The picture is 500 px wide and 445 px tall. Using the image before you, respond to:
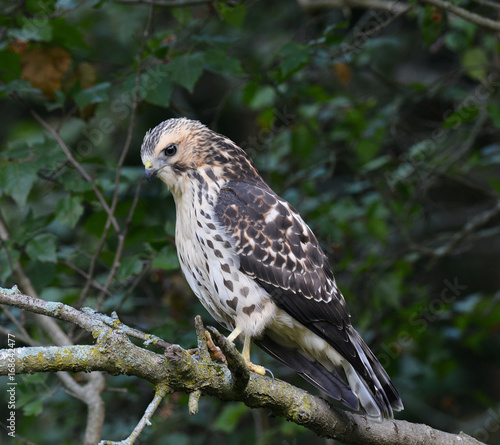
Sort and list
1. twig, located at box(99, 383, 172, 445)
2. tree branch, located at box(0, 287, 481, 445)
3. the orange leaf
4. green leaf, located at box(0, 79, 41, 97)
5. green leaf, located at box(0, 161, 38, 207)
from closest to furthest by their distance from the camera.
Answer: twig, located at box(99, 383, 172, 445)
tree branch, located at box(0, 287, 481, 445)
green leaf, located at box(0, 161, 38, 207)
green leaf, located at box(0, 79, 41, 97)
the orange leaf

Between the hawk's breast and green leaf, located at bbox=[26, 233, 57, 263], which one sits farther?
green leaf, located at bbox=[26, 233, 57, 263]

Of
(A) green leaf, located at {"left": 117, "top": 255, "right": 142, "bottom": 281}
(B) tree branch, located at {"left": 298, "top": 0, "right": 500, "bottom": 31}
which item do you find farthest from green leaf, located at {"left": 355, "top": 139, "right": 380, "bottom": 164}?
(A) green leaf, located at {"left": 117, "top": 255, "right": 142, "bottom": 281}

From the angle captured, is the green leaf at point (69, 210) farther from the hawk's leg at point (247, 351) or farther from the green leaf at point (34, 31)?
the hawk's leg at point (247, 351)

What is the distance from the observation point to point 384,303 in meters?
5.94

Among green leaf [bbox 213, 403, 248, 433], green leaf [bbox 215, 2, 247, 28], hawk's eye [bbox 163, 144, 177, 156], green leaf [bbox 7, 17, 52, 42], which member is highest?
green leaf [bbox 7, 17, 52, 42]

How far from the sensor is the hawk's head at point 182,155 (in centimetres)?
394

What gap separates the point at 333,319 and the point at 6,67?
290 centimetres

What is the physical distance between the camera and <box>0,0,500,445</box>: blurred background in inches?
175

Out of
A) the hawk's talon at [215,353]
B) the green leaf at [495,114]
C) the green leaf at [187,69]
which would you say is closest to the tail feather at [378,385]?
the hawk's talon at [215,353]

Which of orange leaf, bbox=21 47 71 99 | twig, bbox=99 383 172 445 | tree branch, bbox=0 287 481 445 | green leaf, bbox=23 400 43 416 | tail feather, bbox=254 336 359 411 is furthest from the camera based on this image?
orange leaf, bbox=21 47 71 99

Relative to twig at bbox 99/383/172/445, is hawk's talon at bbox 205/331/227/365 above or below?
below

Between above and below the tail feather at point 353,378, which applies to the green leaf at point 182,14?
above

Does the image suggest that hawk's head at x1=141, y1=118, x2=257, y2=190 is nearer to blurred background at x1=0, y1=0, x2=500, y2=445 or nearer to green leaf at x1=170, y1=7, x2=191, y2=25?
blurred background at x1=0, y1=0, x2=500, y2=445

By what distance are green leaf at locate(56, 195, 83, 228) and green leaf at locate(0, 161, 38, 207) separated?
12.1 inches
